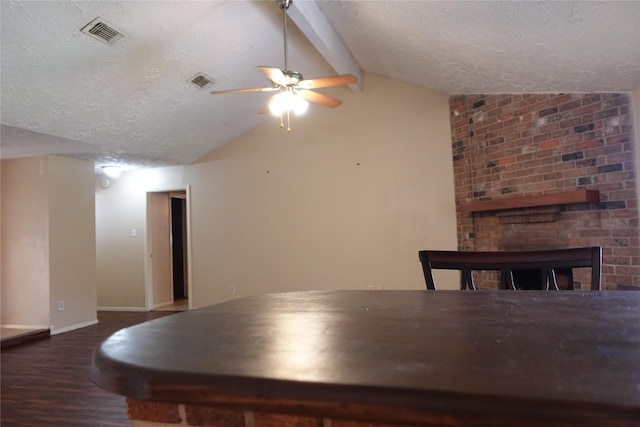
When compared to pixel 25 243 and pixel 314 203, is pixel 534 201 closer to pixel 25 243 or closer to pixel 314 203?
pixel 314 203

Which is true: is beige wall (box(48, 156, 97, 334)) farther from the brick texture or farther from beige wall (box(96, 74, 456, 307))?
the brick texture

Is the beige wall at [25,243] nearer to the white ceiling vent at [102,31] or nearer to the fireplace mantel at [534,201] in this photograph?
the white ceiling vent at [102,31]

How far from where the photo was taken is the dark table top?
39cm

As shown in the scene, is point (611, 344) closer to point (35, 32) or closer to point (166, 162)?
point (35, 32)

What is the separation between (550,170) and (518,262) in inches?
94.3

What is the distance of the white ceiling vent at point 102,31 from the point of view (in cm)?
267

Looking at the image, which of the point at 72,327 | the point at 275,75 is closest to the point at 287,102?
the point at 275,75

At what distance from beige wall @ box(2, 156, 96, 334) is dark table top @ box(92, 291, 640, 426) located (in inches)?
191

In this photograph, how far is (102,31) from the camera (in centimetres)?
277

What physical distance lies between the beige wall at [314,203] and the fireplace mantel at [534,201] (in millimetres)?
496

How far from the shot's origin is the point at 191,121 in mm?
4578

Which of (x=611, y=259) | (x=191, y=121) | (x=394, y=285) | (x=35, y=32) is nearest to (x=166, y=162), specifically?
(x=191, y=121)

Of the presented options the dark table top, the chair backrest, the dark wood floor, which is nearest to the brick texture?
the dark table top

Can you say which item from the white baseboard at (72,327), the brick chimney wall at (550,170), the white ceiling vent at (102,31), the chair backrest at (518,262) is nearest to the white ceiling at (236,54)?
the white ceiling vent at (102,31)
